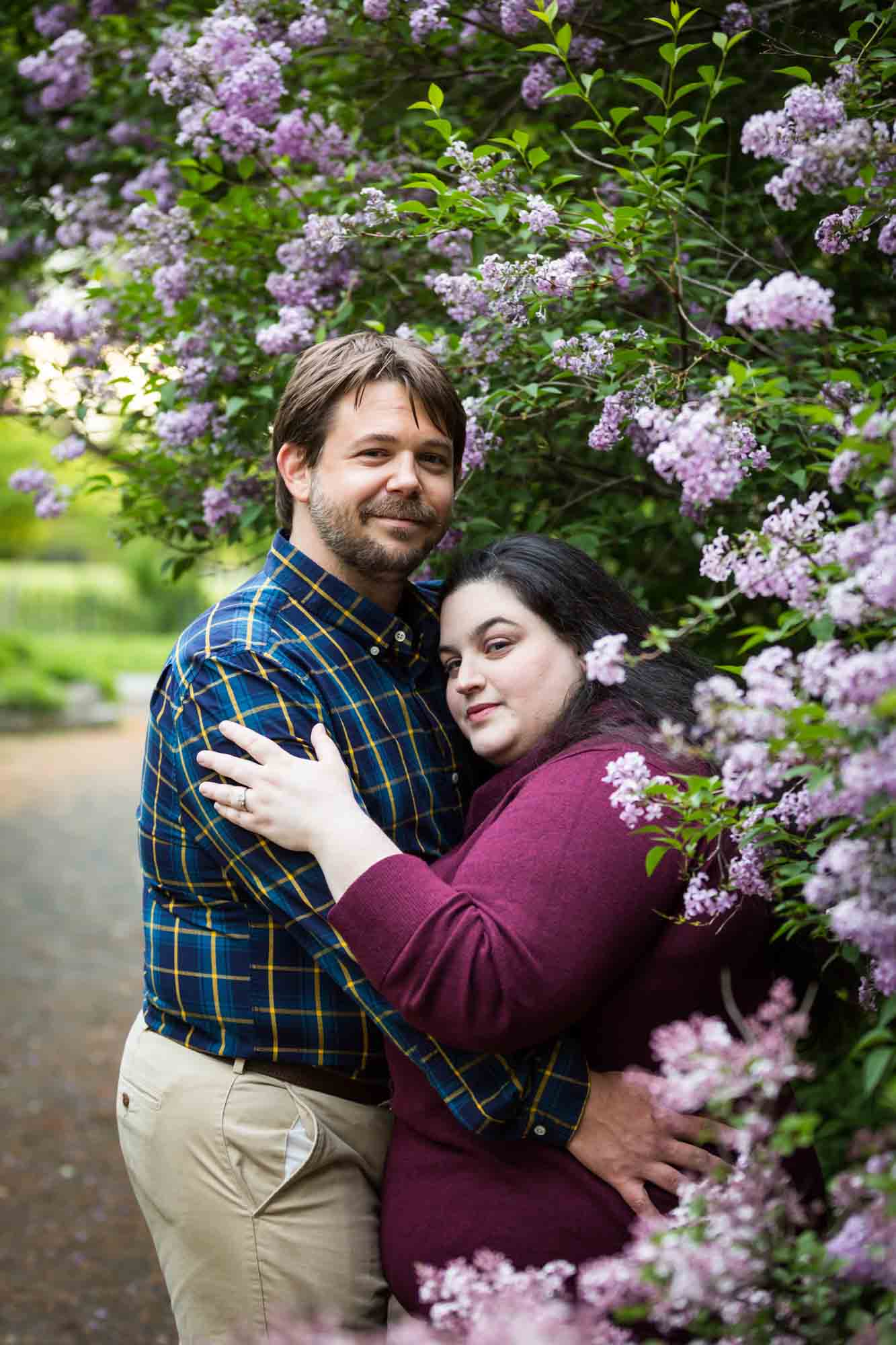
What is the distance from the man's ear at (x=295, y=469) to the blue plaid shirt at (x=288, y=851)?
0.39 feet

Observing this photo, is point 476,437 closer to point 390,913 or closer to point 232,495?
point 232,495

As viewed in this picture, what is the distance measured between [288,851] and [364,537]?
2.28ft

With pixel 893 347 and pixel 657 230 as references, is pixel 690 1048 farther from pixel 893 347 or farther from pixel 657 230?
pixel 657 230

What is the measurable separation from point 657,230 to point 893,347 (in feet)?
2.22

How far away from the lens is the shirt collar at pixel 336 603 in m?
2.59

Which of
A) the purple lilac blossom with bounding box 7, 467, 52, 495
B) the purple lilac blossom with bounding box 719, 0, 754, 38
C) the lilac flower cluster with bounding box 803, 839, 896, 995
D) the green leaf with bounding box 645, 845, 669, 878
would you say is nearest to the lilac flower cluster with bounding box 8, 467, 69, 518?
the purple lilac blossom with bounding box 7, 467, 52, 495

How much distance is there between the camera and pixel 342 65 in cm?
400

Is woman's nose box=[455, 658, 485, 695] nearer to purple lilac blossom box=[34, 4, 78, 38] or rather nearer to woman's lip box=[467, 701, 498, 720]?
woman's lip box=[467, 701, 498, 720]

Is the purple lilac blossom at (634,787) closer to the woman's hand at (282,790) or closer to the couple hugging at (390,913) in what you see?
the couple hugging at (390,913)

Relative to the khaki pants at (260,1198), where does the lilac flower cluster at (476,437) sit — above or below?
above

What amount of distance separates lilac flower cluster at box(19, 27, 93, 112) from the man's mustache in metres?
2.75

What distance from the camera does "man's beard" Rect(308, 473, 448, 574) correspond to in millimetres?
2596

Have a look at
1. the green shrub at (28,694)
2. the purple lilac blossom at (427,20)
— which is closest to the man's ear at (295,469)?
the purple lilac blossom at (427,20)

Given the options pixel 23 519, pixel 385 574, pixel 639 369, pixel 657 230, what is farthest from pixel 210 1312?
pixel 23 519
